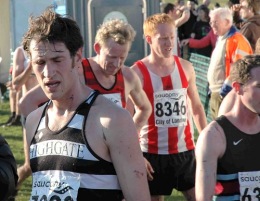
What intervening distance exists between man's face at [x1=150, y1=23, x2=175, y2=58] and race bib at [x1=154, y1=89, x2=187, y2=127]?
36 centimetres

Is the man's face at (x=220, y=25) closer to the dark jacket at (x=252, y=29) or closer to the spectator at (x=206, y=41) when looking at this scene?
the dark jacket at (x=252, y=29)

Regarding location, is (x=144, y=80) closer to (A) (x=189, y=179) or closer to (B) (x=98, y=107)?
(A) (x=189, y=179)

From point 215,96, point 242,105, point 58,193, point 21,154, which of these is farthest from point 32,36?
point 21,154

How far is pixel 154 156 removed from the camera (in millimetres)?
7094

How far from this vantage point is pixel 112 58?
21.5 feet

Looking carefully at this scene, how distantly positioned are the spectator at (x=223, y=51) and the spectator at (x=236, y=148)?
175 inches

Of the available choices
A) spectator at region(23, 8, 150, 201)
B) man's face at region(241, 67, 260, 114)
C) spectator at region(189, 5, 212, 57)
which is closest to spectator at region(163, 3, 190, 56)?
spectator at region(189, 5, 212, 57)

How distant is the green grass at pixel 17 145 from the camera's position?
28.9 feet

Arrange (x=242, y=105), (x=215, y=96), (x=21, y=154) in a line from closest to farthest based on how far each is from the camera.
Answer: (x=242, y=105), (x=215, y=96), (x=21, y=154)

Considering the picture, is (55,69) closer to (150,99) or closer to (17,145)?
(150,99)

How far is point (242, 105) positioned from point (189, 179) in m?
2.51

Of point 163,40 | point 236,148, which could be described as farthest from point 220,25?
point 236,148

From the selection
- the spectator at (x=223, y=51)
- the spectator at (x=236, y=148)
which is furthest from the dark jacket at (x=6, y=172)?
the spectator at (x=223, y=51)

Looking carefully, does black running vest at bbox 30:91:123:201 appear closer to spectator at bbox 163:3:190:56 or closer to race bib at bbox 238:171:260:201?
race bib at bbox 238:171:260:201
